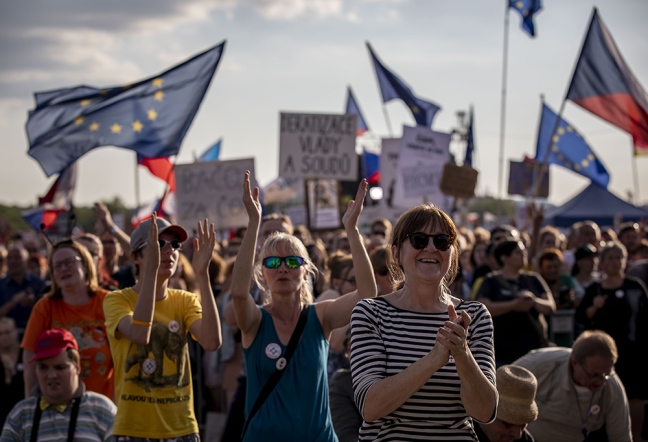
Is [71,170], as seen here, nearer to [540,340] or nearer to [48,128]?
[48,128]

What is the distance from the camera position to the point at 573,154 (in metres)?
14.8

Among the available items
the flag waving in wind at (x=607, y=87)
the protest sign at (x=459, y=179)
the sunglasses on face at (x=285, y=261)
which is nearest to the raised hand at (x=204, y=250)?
the sunglasses on face at (x=285, y=261)

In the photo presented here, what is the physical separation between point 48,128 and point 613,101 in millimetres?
6687

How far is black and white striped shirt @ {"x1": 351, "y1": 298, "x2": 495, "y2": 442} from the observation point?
3.22m

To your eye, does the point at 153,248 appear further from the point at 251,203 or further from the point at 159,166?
the point at 159,166

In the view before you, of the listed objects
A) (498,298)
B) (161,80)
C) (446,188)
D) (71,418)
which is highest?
(161,80)

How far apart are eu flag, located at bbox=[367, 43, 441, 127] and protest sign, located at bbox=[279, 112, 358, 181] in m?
3.60

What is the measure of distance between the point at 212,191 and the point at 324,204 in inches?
102

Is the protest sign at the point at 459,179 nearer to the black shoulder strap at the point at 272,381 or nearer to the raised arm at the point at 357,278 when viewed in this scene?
the raised arm at the point at 357,278

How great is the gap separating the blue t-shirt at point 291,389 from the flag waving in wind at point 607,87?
7988 millimetres

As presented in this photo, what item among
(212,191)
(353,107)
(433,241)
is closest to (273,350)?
(433,241)

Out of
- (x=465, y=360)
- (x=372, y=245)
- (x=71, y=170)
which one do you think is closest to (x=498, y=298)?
(x=372, y=245)

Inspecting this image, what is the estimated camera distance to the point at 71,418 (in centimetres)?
512

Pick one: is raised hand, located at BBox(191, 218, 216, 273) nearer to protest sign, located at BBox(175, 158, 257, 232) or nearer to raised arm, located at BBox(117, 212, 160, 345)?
raised arm, located at BBox(117, 212, 160, 345)
